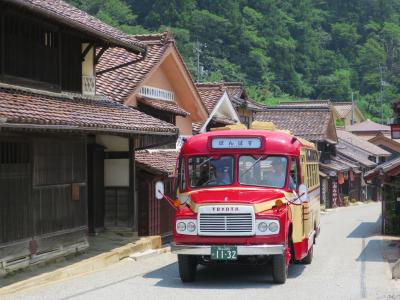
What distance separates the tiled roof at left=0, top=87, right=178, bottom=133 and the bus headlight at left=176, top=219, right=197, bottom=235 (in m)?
3.00

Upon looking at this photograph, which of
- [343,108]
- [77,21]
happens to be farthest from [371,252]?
[343,108]

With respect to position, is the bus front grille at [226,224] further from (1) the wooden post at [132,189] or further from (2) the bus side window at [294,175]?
(1) the wooden post at [132,189]

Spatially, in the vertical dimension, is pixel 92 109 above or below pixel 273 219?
above

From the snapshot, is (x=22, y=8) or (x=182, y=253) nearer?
(x=182, y=253)

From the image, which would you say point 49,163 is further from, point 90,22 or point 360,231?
point 360,231

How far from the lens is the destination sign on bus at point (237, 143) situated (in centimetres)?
1324

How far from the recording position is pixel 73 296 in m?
11.4

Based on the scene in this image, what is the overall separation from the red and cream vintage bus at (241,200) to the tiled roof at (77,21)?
4.17 m

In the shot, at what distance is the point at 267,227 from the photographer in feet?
39.9

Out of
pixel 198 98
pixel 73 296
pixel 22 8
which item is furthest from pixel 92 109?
pixel 198 98

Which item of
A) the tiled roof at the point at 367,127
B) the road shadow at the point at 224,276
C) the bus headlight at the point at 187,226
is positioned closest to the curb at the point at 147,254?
the road shadow at the point at 224,276

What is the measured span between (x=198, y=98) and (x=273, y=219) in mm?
15907

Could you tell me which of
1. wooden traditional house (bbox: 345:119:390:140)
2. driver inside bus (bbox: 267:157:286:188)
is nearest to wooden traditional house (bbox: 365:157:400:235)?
driver inside bus (bbox: 267:157:286:188)

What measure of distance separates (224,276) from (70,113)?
4959 mm
